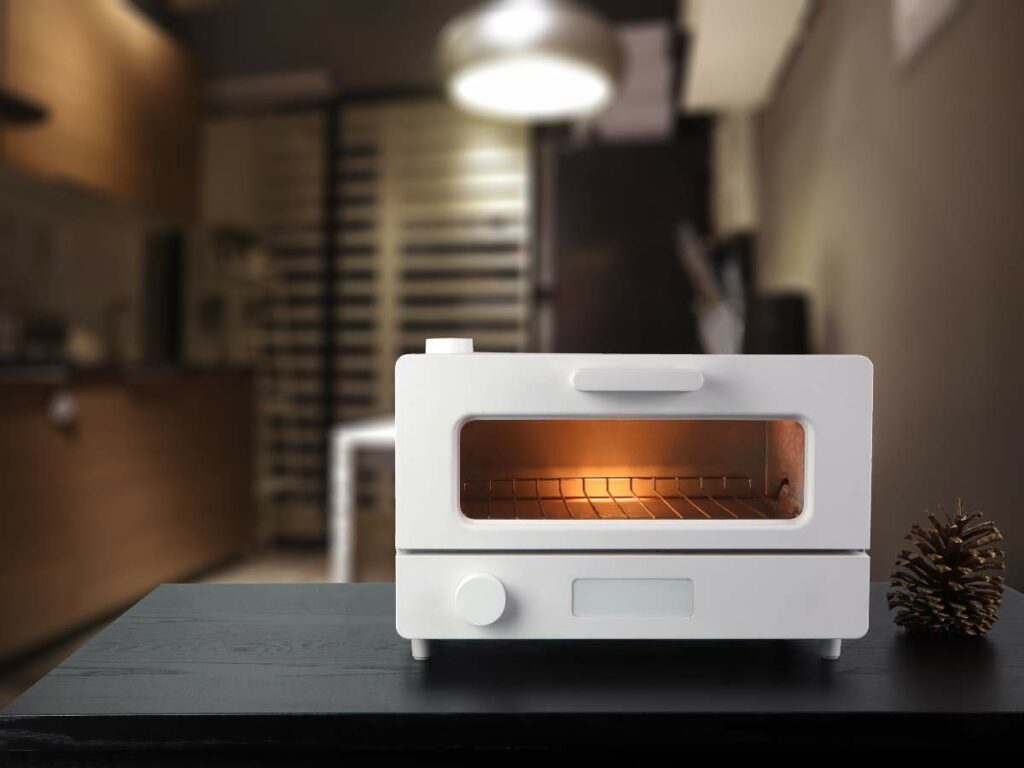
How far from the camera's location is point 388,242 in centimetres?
388

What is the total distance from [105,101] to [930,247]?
2.82 meters

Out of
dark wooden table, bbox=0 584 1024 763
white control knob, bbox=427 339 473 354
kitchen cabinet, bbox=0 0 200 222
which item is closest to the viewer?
dark wooden table, bbox=0 584 1024 763

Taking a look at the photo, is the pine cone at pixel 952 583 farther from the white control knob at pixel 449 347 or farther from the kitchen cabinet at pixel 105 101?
the kitchen cabinet at pixel 105 101

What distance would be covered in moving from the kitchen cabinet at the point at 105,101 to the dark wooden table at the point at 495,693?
2.35m

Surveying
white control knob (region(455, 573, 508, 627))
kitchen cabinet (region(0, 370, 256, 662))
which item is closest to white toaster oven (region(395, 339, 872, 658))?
white control knob (region(455, 573, 508, 627))

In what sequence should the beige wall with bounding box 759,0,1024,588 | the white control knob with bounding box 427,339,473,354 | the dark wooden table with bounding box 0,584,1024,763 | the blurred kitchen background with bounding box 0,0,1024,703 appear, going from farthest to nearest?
1. the blurred kitchen background with bounding box 0,0,1024,703
2. the beige wall with bounding box 759,0,1024,588
3. the white control knob with bounding box 427,339,473,354
4. the dark wooden table with bounding box 0,584,1024,763

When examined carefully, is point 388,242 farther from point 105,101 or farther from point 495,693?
point 495,693

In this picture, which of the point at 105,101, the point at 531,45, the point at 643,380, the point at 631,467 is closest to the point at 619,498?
the point at 631,467

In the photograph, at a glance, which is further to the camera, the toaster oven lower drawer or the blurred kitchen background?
the blurred kitchen background

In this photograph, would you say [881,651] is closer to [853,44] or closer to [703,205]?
[853,44]

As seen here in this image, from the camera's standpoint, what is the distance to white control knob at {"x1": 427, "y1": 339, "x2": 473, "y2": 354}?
0.68 m

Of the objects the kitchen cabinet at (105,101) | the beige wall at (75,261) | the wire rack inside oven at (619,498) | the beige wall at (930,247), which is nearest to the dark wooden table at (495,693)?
the wire rack inside oven at (619,498)

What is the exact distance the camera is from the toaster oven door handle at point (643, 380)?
65 centimetres

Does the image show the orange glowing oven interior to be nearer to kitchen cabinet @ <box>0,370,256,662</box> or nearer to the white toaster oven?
the white toaster oven
